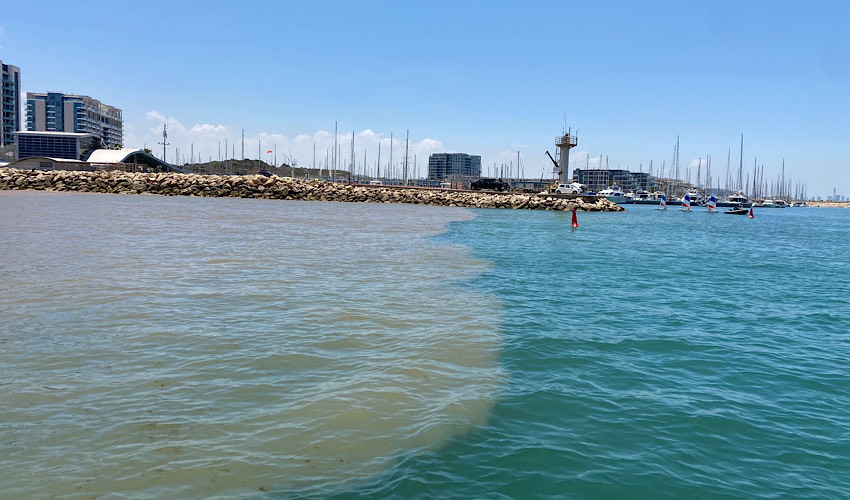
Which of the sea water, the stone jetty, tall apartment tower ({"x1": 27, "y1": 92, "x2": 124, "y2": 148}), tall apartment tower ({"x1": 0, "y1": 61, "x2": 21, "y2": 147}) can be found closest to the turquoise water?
the sea water

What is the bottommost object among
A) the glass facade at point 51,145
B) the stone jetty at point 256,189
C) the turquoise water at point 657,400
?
the turquoise water at point 657,400

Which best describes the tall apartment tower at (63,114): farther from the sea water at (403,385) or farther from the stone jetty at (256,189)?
the sea water at (403,385)

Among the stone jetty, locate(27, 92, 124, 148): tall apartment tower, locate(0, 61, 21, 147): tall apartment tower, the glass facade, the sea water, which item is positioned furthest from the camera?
locate(27, 92, 124, 148): tall apartment tower

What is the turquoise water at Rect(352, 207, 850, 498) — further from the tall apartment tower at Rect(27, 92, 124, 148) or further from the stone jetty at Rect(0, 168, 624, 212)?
the tall apartment tower at Rect(27, 92, 124, 148)

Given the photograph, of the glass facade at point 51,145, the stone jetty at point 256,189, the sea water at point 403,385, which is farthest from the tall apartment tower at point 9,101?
the sea water at point 403,385

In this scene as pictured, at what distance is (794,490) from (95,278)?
1662 cm

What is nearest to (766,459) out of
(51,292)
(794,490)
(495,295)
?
(794,490)

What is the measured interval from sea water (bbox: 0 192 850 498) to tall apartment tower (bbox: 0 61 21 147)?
156 metres

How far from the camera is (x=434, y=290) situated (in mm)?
16781

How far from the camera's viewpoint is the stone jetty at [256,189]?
78625 mm

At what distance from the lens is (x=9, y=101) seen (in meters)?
146

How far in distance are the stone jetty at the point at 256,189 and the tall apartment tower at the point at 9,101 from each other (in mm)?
75910

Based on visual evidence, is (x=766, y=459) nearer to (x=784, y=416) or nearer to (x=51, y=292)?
(x=784, y=416)

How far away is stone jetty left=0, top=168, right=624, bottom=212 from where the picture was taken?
78625 mm
